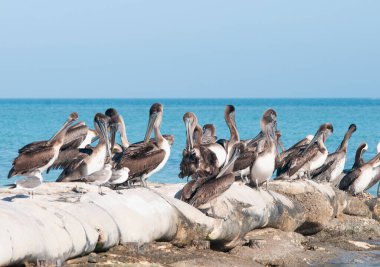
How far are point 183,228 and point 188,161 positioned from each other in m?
3.61

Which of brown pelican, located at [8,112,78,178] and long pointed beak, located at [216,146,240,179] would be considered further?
brown pelican, located at [8,112,78,178]

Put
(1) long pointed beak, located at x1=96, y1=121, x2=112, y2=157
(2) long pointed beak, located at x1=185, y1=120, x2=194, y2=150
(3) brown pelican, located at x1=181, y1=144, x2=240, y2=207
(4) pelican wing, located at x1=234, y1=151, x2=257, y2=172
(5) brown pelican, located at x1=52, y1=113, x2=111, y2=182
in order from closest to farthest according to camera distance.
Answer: (3) brown pelican, located at x1=181, y1=144, x2=240, y2=207 → (5) brown pelican, located at x1=52, y1=113, x2=111, y2=182 → (1) long pointed beak, located at x1=96, y1=121, x2=112, y2=157 → (4) pelican wing, located at x1=234, y1=151, x2=257, y2=172 → (2) long pointed beak, located at x1=185, y1=120, x2=194, y2=150

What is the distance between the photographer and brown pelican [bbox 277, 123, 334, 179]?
15.1m

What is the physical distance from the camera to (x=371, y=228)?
1380cm

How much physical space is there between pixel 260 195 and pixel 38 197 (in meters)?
3.80

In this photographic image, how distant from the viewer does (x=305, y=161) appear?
15.3 meters

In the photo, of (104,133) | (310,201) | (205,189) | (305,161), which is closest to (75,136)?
(104,133)

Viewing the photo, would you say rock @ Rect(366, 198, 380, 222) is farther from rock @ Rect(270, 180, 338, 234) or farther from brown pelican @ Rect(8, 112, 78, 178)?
brown pelican @ Rect(8, 112, 78, 178)

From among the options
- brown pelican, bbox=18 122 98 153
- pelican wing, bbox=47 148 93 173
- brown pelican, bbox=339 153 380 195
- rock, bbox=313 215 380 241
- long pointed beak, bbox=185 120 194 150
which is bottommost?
rock, bbox=313 215 380 241

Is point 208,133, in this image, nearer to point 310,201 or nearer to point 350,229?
point 350,229

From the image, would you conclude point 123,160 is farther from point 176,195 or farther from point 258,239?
point 258,239

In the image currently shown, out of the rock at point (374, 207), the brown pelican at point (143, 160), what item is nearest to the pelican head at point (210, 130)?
the rock at point (374, 207)

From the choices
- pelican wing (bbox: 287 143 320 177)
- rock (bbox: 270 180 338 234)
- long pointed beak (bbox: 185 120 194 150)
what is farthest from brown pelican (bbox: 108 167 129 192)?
pelican wing (bbox: 287 143 320 177)

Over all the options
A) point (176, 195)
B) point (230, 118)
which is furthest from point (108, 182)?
point (230, 118)
